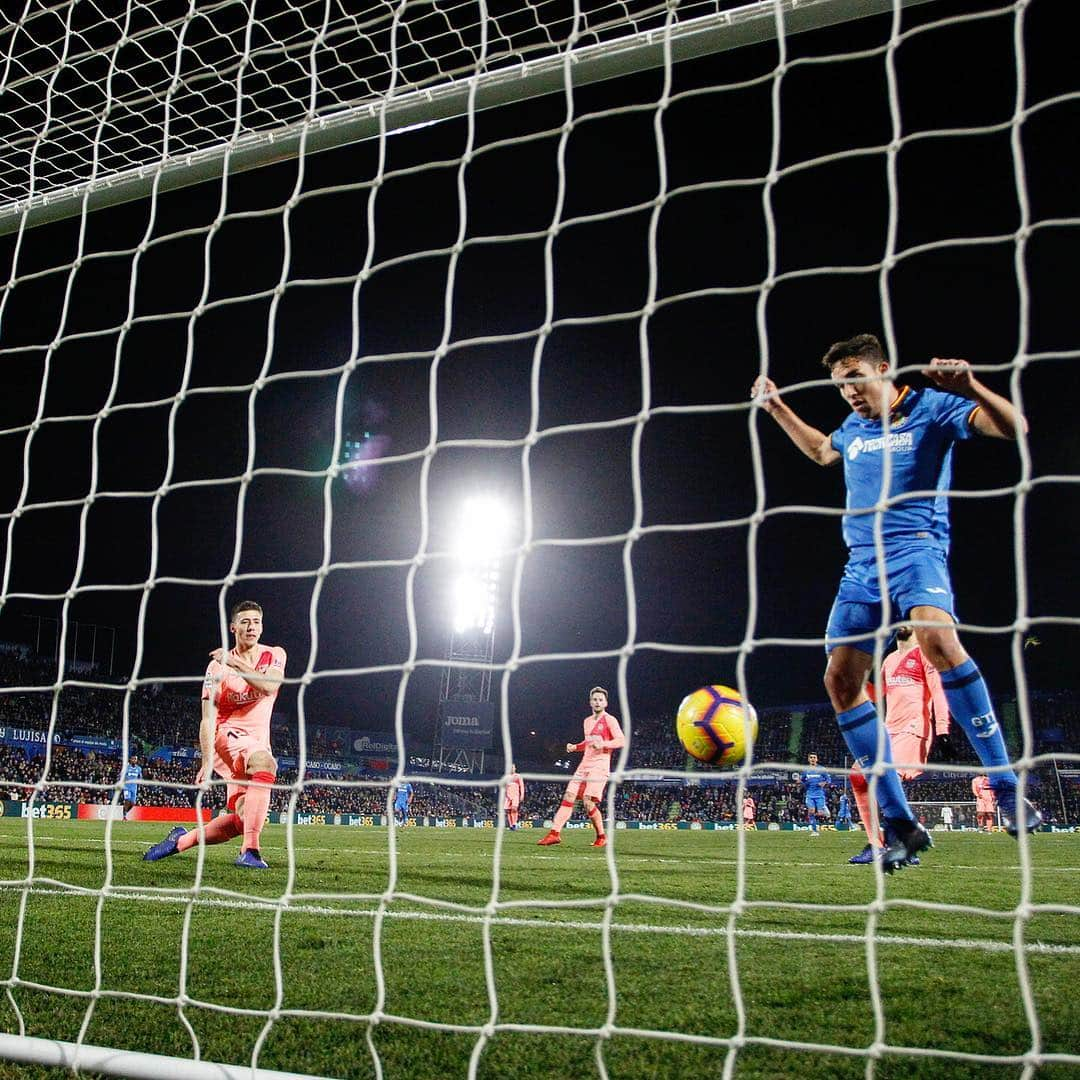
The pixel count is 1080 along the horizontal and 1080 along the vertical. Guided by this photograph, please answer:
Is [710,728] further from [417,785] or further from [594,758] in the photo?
[417,785]

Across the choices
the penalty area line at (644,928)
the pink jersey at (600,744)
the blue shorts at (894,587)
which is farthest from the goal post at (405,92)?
the pink jersey at (600,744)

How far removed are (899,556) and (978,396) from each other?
1.34 m

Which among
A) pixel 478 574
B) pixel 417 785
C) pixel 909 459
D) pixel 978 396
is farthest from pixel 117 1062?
pixel 417 785

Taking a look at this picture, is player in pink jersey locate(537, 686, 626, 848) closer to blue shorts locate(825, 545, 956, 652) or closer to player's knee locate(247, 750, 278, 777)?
player's knee locate(247, 750, 278, 777)

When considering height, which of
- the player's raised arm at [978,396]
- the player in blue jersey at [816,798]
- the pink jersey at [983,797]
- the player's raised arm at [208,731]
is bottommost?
the player in blue jersey at [816,798]

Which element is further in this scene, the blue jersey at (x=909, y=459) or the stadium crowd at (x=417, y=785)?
the stadium crowd at (x=417, y=785)

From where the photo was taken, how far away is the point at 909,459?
3.88 metres

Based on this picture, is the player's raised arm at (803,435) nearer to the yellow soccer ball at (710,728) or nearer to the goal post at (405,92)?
the goal post at (405,92)

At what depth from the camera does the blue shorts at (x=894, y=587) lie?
3846mm

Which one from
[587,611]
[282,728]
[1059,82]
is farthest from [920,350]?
[282,728]

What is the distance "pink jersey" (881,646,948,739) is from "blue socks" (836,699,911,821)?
→ 163 inches

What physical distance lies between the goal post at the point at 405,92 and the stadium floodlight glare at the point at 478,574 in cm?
2217

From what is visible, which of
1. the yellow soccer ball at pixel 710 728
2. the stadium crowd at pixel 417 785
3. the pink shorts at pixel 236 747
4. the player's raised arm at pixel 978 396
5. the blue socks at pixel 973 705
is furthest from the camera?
the stadium crowd at pixel 417 785

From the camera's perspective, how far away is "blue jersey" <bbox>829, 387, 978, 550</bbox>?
3789mm
